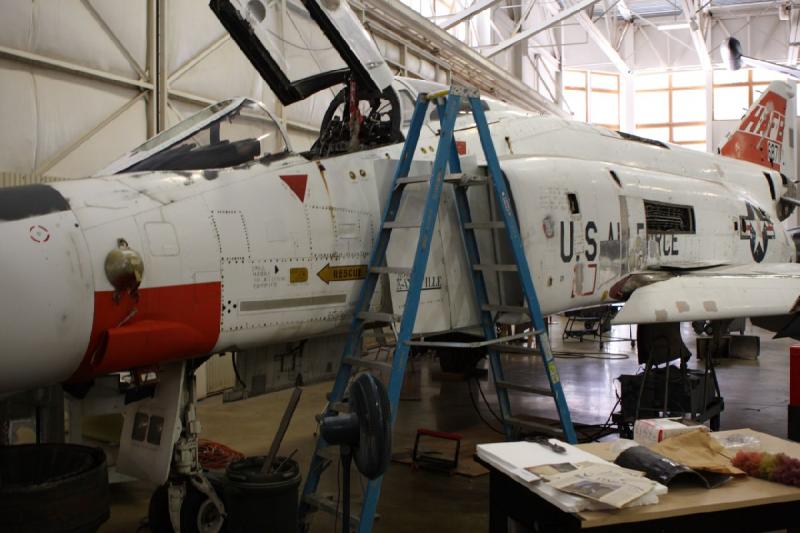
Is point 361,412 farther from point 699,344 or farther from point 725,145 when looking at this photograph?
point 725,145

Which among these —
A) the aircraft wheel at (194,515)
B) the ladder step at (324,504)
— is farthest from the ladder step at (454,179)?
the aircraft wheel at (194,515)

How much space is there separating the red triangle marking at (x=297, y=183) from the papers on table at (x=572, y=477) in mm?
1857

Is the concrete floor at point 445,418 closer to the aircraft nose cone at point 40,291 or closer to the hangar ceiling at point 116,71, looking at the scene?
→ the aircraft nose cone at point 40,291

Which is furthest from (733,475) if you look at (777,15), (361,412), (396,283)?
(777,15)

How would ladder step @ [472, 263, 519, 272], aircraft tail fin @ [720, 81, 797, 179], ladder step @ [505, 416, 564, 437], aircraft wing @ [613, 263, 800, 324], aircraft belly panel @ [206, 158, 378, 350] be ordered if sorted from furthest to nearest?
1. aircraft tail fin @ [720, 81, 797, 179]
2. aircraft wing @ [613, 263, 800, 324]
3. ladder step @ [505, 416, 564, 437]
4. ladder step @ [472, 263, 519, 272]
5. aircraft belly panel @ [206, 158, 378, 350]

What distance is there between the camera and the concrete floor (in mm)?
5223

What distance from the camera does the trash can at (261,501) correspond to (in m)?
4.32

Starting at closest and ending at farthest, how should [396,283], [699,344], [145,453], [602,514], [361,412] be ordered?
[602,514] < [361,412] < [145,453] < [396,283] < [699,344]

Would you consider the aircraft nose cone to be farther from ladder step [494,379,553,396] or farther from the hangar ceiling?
the hangar ceiling

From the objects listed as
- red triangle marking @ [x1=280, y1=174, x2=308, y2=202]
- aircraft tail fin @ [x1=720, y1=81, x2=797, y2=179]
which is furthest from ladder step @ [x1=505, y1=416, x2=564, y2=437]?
aircraft tail fin @ [x1=720, y1=81, x2=797, y2=179]

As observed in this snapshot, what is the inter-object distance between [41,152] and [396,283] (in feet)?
15.5

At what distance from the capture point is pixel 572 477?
2.74 meters

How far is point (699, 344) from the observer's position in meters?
11.1

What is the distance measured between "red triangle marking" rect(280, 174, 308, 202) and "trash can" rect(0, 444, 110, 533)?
1.78m
